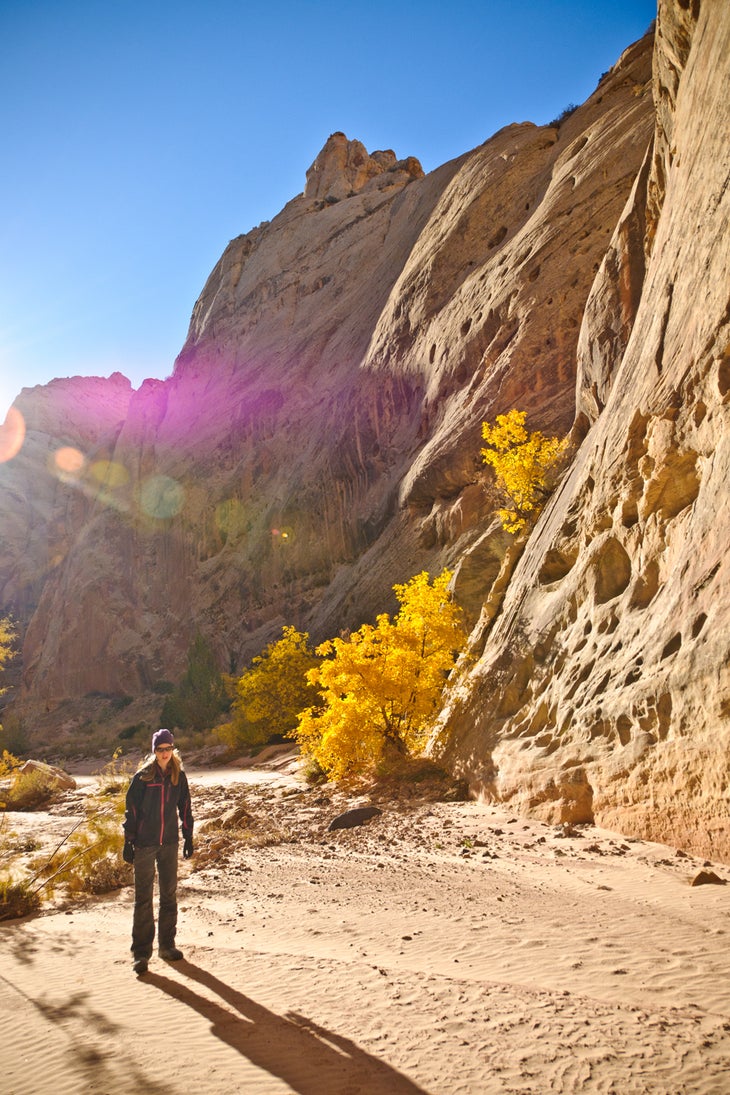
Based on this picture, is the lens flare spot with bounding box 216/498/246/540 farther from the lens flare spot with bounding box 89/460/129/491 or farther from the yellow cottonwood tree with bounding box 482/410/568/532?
the yellow cottonwood tree with bounding box 482/410/568/532

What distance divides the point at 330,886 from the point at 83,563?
219 ft

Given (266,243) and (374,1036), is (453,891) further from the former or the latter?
(266,243)

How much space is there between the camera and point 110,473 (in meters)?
76.9

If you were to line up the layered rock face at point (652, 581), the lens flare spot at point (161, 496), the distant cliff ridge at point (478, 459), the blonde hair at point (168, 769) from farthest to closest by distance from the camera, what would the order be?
the lens flare spot at point (161, 496)
the distant cliff ridge at point (478, 459)
the layered rock face at point (652, 581)
the blonde hair at point (168, 769)

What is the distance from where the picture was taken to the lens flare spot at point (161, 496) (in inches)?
2463

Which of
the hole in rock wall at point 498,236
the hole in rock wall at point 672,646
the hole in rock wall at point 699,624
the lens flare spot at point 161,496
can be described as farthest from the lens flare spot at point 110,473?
the hole in rock wall at point 699,624

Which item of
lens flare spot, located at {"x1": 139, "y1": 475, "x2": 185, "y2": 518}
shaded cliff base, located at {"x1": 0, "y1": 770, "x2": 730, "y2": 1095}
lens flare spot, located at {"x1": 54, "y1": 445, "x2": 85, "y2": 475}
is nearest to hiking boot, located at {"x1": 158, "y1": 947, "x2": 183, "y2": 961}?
shaded cliff base, located at {"x1": 0, "y1": 770, "x2": 730, "y2": 1095}

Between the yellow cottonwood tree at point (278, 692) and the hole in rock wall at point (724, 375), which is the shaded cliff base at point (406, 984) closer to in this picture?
the hole in rock wall at point (724, 375)

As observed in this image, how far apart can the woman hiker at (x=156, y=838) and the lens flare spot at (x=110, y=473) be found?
72.1 metres

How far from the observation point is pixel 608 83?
1266 inches

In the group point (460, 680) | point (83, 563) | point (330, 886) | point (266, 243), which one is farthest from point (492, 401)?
point (266, 243)

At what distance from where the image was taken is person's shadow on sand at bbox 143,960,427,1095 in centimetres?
338

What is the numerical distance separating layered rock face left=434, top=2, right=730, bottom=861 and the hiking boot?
5477 millimetres

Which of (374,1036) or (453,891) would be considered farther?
(453,891)
